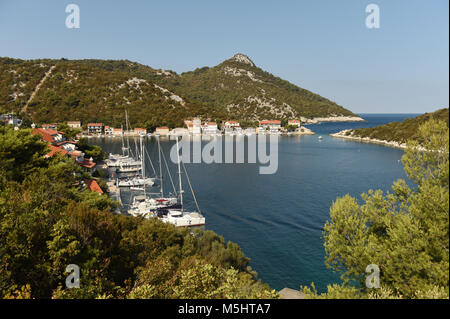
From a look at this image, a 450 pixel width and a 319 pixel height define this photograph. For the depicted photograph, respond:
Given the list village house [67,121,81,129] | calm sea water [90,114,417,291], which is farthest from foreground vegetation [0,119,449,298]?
village house [67,121,81,129]

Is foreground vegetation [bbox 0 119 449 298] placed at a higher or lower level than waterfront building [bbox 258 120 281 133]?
lower

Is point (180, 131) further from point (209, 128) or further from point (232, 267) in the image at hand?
point (232, 267)

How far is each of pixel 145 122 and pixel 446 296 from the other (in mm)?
130681

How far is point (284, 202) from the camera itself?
38.2 m

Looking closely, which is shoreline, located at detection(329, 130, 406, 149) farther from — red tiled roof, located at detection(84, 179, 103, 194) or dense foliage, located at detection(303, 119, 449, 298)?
red tiled roof, located at detection(84, 179, 103, 194)

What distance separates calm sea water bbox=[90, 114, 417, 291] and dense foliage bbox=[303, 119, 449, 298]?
1011 cm

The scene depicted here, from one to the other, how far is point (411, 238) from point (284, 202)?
28468mm

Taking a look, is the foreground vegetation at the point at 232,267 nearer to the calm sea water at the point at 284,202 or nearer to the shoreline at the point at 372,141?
the calm sea water at the point at 284,202

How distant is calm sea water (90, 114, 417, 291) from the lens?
76.6ft

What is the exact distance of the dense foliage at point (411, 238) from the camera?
9.01 metres

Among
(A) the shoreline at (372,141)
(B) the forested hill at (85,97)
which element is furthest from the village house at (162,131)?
(A) the shoreline at (372,141)

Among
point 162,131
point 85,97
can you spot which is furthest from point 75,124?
point 162,131

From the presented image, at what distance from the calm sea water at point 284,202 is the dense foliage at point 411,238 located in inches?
398
